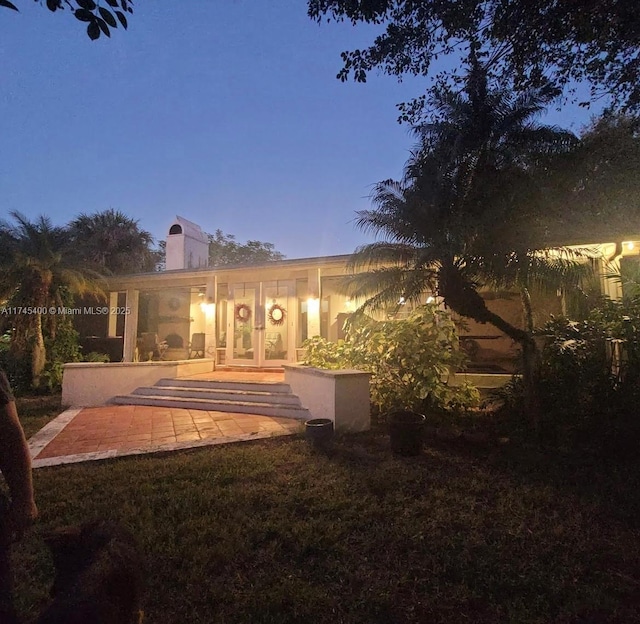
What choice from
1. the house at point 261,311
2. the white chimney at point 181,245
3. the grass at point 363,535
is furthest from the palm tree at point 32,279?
the grass at point 363,535

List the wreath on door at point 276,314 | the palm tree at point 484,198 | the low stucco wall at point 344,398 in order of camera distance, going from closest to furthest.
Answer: the palm tree at point 484,198, the low stucco wall at point 344,398, the wreath on door at point 276,314

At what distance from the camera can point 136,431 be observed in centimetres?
601

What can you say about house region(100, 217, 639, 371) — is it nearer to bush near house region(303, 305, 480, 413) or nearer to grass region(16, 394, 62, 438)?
grass region(16, 394, 62, 438)

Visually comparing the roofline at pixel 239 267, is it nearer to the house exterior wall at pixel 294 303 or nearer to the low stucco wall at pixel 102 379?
the house exterior wall at pixel 294 303

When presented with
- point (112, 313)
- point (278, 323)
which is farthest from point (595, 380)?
point (112, 313)

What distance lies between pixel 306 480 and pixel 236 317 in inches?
333

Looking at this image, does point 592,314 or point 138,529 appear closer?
point 138,529

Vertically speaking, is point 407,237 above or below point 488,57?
below

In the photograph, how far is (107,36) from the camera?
6.49ft

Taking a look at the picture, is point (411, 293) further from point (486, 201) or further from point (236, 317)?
point (236, 317)

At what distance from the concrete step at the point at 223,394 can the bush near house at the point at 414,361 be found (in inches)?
67.1

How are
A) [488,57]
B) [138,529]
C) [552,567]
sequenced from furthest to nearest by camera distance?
[488,57] → [138,529] → [552,567]

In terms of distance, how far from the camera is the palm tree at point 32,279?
9102 millimetres

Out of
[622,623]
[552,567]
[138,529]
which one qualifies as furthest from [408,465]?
[138,529]
